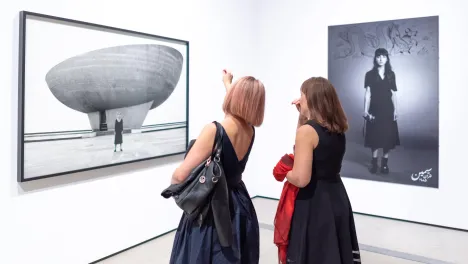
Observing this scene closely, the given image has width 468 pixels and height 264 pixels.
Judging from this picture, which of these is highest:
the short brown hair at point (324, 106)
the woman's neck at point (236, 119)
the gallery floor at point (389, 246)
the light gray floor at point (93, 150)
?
the short brown hair at point (324, 106)

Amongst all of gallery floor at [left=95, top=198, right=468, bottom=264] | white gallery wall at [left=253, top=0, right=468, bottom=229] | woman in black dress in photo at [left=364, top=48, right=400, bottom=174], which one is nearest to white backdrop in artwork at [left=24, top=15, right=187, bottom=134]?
gallery floor at [left=95, top=198, right=468, bottom=264]

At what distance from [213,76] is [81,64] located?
1661 mm

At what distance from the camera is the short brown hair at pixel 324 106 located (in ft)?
6.63

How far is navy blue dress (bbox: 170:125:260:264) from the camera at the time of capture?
1.76 metres

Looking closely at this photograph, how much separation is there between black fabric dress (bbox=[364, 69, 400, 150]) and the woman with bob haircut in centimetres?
255

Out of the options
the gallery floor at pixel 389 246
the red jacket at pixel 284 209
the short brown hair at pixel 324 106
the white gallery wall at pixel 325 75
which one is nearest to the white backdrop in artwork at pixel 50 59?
the gallery floor at pixel 389 246

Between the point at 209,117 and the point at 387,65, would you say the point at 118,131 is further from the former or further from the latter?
the point at 387,65

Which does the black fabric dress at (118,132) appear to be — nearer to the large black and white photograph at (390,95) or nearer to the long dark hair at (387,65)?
the large black and white photograph at (390,95)

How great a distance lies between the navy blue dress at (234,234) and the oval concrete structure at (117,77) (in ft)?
4.51

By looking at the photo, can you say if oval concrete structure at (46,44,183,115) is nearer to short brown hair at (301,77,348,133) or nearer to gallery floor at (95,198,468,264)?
gallery floor at (95,198,468,264)

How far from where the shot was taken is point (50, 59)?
98.2 inches
